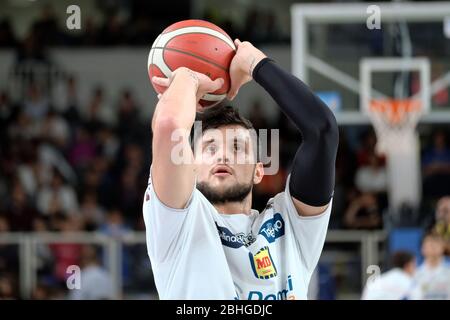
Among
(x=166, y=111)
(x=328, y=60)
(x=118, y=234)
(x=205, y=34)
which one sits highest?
(x=328, y=60)

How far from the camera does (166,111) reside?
300cm

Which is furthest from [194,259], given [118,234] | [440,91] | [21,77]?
[21,77]

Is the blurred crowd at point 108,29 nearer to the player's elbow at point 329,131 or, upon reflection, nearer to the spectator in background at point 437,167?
the spectator in background at point 437,167

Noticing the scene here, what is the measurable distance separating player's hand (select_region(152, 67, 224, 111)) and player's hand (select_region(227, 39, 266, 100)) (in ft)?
0.20

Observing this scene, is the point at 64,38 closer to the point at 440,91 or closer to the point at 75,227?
the point at 75,227

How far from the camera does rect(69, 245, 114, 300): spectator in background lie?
9.18 metres

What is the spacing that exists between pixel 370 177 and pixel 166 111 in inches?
337

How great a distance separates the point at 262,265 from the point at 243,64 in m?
0.66

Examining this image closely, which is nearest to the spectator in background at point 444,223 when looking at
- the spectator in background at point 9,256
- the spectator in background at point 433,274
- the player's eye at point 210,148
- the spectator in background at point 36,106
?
the spectator in background at point 433,274

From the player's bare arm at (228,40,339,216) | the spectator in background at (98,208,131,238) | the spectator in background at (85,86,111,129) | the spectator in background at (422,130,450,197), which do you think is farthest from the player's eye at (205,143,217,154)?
the spectator in background at (85,86,111,129)

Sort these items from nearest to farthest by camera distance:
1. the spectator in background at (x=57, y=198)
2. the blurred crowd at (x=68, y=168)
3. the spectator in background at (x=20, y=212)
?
1. the blurred crowd at (x=68, y=168)
2. the spectator in background at (x=20, y=212)
3. the spectator in background at (x=57, y=198)

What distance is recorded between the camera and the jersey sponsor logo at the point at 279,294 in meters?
3.14

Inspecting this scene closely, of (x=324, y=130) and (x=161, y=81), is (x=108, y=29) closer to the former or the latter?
(x=161, y=81)

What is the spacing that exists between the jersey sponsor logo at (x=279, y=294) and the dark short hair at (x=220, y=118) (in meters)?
0.54
